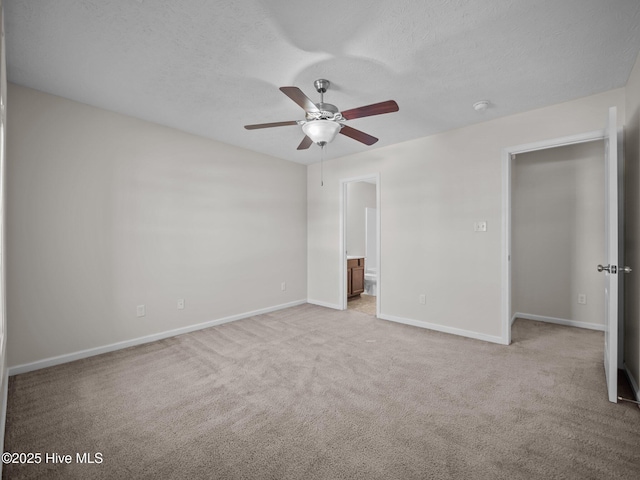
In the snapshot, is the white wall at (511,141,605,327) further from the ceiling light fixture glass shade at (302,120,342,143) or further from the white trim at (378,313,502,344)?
the ceiling light fixture glass shade at (302,120,342,143)

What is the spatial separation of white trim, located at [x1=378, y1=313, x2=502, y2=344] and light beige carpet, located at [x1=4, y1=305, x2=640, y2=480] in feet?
0.60

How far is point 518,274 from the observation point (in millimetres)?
4375

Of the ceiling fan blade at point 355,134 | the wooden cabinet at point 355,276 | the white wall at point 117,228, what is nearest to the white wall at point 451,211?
the ceiling fan blade at point 355,134

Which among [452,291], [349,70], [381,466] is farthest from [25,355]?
[452,291]

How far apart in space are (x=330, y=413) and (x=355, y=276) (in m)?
3.77

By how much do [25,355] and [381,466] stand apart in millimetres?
3039

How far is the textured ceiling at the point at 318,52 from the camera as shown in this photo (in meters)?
1.72

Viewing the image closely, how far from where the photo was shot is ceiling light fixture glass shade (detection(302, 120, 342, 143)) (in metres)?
2.31

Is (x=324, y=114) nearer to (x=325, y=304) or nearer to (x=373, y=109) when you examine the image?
(x=373, y=109)

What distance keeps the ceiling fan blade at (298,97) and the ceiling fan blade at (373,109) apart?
9.5 inches

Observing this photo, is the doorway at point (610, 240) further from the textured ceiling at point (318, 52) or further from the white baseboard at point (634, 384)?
the textured ceiling at point (318, 52)

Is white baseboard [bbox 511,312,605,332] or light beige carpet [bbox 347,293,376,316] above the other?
white baseboard [bbox 511,312,605,332]

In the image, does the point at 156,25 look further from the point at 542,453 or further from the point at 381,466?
the point at 542,453

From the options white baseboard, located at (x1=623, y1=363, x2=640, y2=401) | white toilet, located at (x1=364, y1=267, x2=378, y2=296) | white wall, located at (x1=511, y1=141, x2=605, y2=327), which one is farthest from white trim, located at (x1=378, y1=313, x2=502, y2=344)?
white toilet, located at (x1=364, y1=267, x2=378, y2=296)
